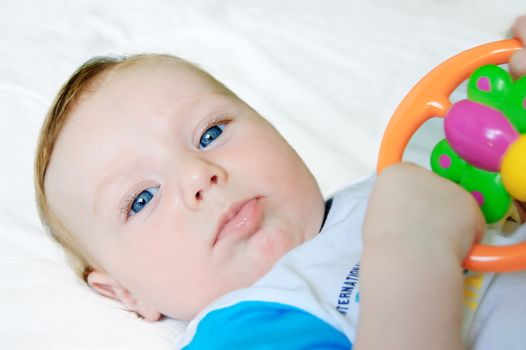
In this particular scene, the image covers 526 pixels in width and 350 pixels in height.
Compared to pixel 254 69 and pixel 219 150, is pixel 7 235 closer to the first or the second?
pixel 219 150

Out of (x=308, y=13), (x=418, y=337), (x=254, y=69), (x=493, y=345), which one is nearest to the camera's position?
(x=418, y=337)

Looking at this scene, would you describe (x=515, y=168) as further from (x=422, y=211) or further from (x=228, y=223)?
(x=228, y=223)

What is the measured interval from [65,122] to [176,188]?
23 cm

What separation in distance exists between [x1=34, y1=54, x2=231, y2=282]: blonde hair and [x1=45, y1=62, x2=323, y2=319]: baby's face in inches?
0.9

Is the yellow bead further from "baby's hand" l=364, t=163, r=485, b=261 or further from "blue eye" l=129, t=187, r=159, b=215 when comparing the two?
"blue eye" l=129, t=187, r=159, b=215

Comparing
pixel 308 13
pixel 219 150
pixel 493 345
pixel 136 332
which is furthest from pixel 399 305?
pixel 308 13

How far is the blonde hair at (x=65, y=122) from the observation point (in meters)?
1.13

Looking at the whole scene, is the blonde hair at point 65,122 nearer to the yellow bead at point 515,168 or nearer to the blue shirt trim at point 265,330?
the blue shirt trim at point 265,330

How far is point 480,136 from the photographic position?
2.52ft

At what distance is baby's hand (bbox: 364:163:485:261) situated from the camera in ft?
2.45

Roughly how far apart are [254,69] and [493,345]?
2.90 ft

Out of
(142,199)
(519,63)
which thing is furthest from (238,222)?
(519,63)

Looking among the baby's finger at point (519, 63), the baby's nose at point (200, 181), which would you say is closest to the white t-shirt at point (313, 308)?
the baby's nose at point (200, 181)

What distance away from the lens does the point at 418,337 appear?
70 cm
